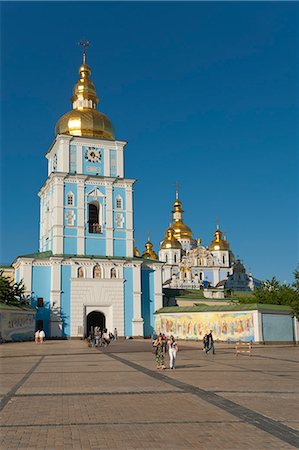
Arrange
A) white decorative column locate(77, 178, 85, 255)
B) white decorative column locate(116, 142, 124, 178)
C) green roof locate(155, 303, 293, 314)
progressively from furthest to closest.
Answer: white decorative column locate(116, 142, 124, 178) → white decorative column locate(77, 178, 85, 255) → green roof locate(155, 303, 293, 314)

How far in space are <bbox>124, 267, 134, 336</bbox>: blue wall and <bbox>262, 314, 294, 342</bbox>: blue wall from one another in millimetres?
13913

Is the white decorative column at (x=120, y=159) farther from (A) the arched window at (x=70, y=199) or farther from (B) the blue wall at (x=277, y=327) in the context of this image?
(B) the blue wall at (x=277, y=327)

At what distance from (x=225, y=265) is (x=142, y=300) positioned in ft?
166

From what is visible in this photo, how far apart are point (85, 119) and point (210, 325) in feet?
71.0

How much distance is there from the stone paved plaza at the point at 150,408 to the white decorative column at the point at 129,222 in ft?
94.2

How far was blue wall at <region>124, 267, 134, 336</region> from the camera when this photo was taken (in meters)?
44.0

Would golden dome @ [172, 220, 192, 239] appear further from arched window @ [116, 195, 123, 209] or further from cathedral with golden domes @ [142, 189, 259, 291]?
arched window @ [116, 195, 123, 209]

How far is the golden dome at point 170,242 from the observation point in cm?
9512

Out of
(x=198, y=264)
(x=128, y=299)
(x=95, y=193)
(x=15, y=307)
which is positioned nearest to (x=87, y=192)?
(x=95, y=193)

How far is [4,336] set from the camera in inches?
1347

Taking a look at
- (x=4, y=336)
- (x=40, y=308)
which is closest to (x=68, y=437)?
(x=4, y=336)

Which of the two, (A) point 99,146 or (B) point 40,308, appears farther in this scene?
(A) point 99,146

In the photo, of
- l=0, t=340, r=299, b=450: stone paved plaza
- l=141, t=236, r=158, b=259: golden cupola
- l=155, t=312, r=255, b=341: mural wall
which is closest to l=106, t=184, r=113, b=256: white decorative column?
l=155, t=312, r=255, b=341: mural wall

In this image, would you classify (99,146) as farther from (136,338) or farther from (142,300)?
(136,338)
